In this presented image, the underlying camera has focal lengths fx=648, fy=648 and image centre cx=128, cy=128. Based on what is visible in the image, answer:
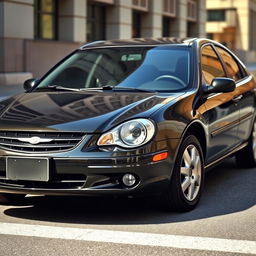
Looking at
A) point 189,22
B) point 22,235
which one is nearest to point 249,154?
point 22,235

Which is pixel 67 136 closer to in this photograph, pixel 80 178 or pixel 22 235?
pixel 80 178

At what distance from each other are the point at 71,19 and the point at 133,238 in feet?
58.3

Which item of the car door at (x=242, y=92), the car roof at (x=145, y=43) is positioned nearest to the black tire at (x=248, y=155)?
the car door at (x=242, y=92)

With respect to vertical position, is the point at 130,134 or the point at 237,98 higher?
the point at 237,98

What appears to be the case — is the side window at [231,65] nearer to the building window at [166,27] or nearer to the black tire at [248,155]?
the black tire at [248,155]

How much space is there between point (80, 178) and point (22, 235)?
63 centimetres

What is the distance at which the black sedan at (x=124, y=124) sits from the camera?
495cm

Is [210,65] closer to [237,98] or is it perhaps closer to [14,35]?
[237,98]

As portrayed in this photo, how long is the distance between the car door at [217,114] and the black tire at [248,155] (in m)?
0.63

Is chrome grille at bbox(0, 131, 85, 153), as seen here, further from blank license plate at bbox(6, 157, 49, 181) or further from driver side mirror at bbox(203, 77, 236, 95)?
driver side mirror at bbox(203, 77, 236, 95)

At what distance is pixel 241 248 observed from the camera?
4.43m

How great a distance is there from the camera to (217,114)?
624 cm

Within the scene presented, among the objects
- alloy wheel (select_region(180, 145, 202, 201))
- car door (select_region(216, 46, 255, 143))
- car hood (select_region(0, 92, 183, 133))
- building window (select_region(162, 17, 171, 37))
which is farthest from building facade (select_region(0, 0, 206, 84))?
alloy wheel (select_region(180, 145, 202, 201))

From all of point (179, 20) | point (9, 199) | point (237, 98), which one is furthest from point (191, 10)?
point (9, 199)
